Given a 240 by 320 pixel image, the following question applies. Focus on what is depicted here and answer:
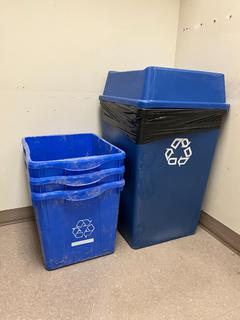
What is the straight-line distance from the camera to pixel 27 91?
4.58 feet

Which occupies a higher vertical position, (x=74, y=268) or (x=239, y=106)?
(x=239, y=106)

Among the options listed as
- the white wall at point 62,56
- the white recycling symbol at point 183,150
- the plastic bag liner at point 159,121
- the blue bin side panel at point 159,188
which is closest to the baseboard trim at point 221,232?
the blue bin side panel at point 159,188

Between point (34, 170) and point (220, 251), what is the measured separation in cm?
113

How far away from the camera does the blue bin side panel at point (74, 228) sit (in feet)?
3.56

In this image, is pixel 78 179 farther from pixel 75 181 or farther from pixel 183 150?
pixel 183 150

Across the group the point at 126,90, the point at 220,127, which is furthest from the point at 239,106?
the point at 126,90

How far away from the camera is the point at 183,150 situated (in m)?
1.24

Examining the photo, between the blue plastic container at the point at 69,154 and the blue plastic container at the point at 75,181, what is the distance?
0.08 feet

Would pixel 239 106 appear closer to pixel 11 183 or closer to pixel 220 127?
pixel 220 127

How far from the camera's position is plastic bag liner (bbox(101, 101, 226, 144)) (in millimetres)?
1080

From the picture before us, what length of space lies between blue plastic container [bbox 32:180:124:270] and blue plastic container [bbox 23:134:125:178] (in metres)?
0.10

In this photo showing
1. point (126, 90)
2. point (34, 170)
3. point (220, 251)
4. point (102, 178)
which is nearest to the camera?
point (34, 170)

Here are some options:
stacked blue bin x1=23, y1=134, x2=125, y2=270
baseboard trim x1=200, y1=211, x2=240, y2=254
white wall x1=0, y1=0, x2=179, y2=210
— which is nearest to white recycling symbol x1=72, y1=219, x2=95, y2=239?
stacked blue bin x1=23, y1=134, x2=125, y2=270

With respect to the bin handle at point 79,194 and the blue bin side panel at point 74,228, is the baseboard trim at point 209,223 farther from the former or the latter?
the bin handle at point 79,194
